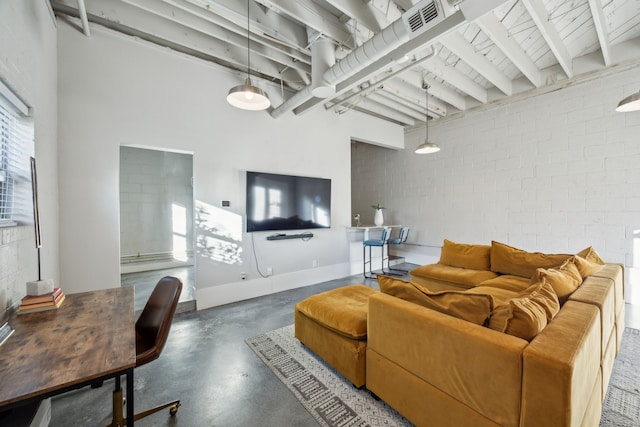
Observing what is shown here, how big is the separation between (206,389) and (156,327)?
643 mm

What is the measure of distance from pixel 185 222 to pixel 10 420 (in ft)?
16.5

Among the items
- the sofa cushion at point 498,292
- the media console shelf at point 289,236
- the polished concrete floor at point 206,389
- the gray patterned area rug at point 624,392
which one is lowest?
the polished concrete floor at point 206,389

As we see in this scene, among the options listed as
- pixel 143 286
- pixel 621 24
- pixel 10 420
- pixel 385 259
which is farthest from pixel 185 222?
pixel 621 24

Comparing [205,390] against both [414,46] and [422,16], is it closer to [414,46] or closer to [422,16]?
[422,16]

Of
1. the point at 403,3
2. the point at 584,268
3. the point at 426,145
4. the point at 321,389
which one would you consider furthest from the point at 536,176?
the point at 321,389

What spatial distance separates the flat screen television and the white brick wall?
2.57 meters

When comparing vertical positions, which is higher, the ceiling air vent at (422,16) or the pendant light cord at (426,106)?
the pendant light cord at (426,106)

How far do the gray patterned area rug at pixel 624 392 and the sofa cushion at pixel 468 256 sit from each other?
139cm

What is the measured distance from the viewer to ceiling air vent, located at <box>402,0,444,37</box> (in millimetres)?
2031

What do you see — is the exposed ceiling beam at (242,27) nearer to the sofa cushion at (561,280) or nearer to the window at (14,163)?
the window at (14,163)

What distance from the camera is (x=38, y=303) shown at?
1.53m

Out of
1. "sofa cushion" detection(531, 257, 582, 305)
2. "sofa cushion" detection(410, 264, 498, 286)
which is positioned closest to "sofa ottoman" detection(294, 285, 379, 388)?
"sofa cushion" detection(531, 257, 582, 305)

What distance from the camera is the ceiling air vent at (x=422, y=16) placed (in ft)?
6.66

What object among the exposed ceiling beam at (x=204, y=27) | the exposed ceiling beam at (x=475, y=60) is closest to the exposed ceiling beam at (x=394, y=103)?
the exposed ceiling beam at (x=475, y=60)
